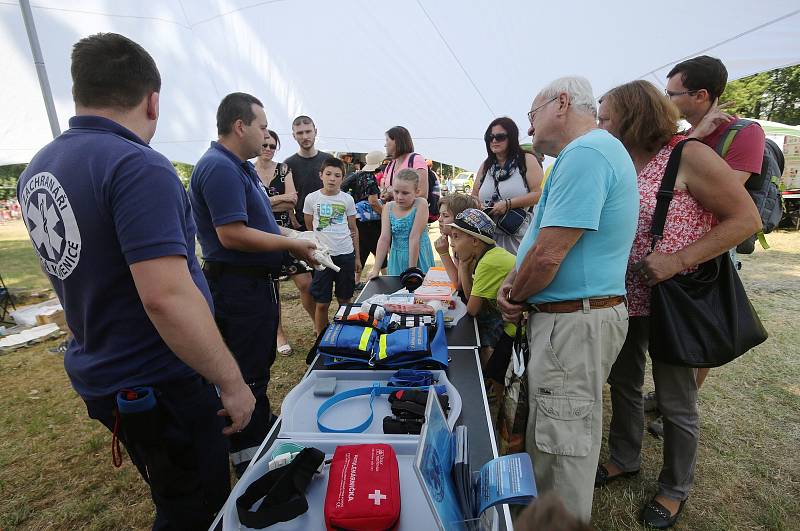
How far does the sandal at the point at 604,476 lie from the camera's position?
215cm

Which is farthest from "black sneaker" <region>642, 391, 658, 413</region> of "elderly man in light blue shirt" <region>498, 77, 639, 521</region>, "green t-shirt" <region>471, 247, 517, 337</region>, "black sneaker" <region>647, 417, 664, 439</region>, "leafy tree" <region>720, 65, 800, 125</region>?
"leafy tree" <region>720, 65, 800, 125</region>

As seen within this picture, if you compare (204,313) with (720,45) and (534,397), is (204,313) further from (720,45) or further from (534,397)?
(720,45)

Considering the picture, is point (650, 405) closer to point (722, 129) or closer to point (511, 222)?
point (511, 222)

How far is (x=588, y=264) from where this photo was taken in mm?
1423

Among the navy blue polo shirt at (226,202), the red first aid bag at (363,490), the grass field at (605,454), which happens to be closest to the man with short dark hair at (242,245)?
the navy blue polo shirt at (226,202)

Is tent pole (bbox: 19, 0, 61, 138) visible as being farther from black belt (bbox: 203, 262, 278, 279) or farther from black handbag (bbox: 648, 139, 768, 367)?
black handbag (bbox: 648, 139, 768, 367)

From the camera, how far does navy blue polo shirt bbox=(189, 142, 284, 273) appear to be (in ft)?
6.07

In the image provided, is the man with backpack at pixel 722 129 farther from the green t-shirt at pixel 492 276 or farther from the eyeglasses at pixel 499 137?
the eyeglasses at pixel 499 137

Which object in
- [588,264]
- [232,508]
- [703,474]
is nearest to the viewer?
[232,508]

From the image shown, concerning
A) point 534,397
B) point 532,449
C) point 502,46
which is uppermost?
point 502,46

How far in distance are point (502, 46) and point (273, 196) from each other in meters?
2.77

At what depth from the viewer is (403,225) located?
3.46 metres

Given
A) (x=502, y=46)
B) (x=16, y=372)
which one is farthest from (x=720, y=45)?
(x=16, y=372)

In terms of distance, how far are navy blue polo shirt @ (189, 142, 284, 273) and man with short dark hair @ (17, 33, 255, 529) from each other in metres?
0.59
